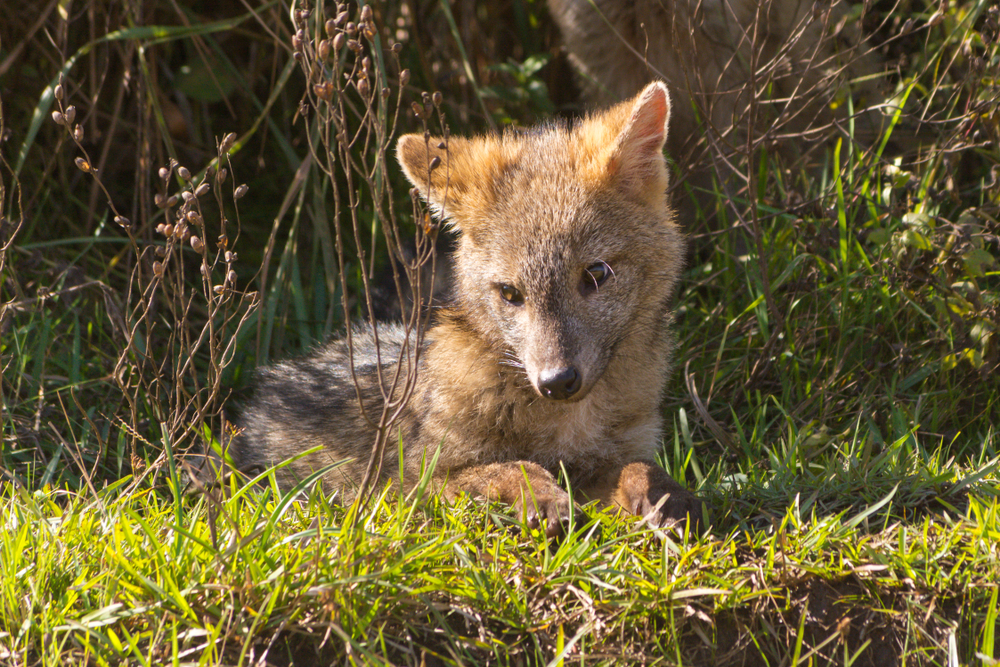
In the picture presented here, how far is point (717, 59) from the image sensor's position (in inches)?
185

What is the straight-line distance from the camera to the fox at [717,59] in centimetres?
446

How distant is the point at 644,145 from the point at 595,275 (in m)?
0.53

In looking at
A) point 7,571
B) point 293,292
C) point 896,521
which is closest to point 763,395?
point 896,521

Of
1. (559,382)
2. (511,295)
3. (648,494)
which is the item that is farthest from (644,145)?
(648,494)

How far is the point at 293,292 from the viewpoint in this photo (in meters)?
4.73

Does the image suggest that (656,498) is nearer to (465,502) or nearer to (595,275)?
(465,502)

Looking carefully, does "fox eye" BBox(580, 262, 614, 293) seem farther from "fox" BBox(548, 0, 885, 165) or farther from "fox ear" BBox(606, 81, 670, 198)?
"fox" BBox(548, 0, 885, 165)

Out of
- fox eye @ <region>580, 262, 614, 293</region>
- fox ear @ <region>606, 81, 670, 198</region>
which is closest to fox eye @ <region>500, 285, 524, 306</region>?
fox eye @ <region>580, 262, 614, 293</region>

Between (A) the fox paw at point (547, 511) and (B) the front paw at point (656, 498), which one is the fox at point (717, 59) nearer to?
(B) the front paw at point (656, 498)

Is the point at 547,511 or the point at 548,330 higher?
the point at 548,330

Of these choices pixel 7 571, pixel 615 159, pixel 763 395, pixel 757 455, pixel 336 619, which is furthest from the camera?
pixel 763 395

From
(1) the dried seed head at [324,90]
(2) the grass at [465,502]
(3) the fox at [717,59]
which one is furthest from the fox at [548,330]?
(3) the fox at [717,59]

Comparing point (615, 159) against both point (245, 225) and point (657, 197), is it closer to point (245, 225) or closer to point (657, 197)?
point (657, 197)

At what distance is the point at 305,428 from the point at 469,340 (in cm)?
88
